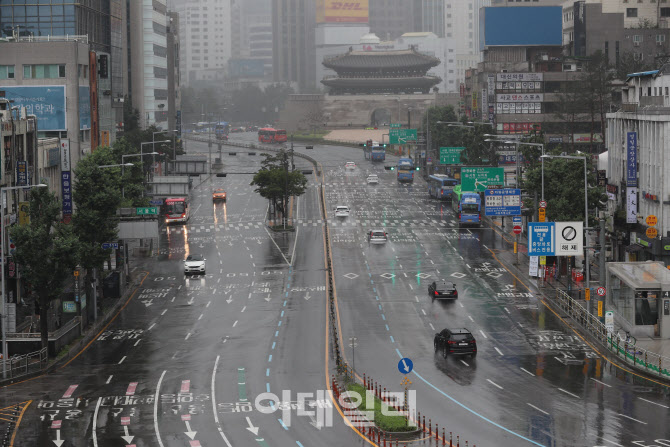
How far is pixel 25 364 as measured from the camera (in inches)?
2287

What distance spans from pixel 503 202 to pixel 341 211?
33230mm

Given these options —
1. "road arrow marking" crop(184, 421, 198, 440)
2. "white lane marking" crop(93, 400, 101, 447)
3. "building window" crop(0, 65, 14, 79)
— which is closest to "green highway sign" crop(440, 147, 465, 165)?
"building window" crop(0, 65, 14, 79)

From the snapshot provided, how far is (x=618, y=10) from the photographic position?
594 ft

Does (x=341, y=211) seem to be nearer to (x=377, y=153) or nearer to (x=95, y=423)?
(x=377, y=153)

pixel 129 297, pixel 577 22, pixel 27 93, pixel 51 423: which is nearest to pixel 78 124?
pixel 27 93

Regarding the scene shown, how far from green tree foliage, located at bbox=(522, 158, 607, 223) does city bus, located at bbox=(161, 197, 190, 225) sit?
47.0 meters

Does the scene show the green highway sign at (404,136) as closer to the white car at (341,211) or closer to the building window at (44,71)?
the white car at (341,211)

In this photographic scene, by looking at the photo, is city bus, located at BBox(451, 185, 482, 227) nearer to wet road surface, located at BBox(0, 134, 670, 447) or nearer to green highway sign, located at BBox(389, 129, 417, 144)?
wet road surface, located at BBox(0, 134, 670, 447)

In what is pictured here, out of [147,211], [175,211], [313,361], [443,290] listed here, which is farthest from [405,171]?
[313,361]

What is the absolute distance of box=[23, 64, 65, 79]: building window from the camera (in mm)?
104750

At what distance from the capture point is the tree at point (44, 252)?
2312 inches

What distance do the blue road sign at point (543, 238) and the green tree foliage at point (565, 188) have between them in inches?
485

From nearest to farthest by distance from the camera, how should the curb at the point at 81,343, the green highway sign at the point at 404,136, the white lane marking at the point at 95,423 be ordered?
1. the white lane marking at the point at 95,423
2. the curb at the point at 81,343
3. the green highway sign at the point at 404,136

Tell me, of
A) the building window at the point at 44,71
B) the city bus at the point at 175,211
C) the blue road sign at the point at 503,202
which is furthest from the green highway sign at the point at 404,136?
the blue road sign at the point at 503,202
